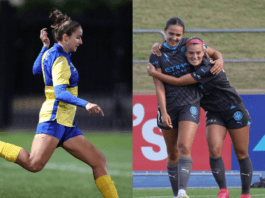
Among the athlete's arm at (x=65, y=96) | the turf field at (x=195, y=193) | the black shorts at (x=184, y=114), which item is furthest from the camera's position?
the turf field at (x=195, y=193)

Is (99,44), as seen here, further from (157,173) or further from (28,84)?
(157,173)

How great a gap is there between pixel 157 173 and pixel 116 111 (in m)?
10.3

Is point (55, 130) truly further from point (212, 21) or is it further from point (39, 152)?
point (212, 21)

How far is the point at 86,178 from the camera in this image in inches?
251

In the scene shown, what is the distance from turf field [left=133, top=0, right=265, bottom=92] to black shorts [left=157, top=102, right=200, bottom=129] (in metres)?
6.42

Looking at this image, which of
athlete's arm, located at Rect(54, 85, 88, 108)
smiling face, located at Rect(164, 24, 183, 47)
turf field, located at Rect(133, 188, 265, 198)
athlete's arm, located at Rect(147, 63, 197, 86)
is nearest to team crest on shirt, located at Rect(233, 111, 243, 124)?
athlete's arm, located at Rect(147, 63, 197, 86)

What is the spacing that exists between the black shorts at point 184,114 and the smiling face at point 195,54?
404 mm

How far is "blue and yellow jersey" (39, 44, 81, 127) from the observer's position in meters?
3.53

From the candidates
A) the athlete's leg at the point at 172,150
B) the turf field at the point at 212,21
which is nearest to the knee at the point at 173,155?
the athlete's leg at the point at 172,150

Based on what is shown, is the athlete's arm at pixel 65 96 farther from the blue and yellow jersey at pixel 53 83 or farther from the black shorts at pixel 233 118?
the black shorts at pixel 233 118

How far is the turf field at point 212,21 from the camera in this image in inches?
458

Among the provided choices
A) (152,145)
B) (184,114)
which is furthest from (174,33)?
(152,145)

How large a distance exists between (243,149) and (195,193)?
48.1 inches

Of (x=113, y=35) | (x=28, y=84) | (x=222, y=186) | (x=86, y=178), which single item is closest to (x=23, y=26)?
(x=28, y=84)
